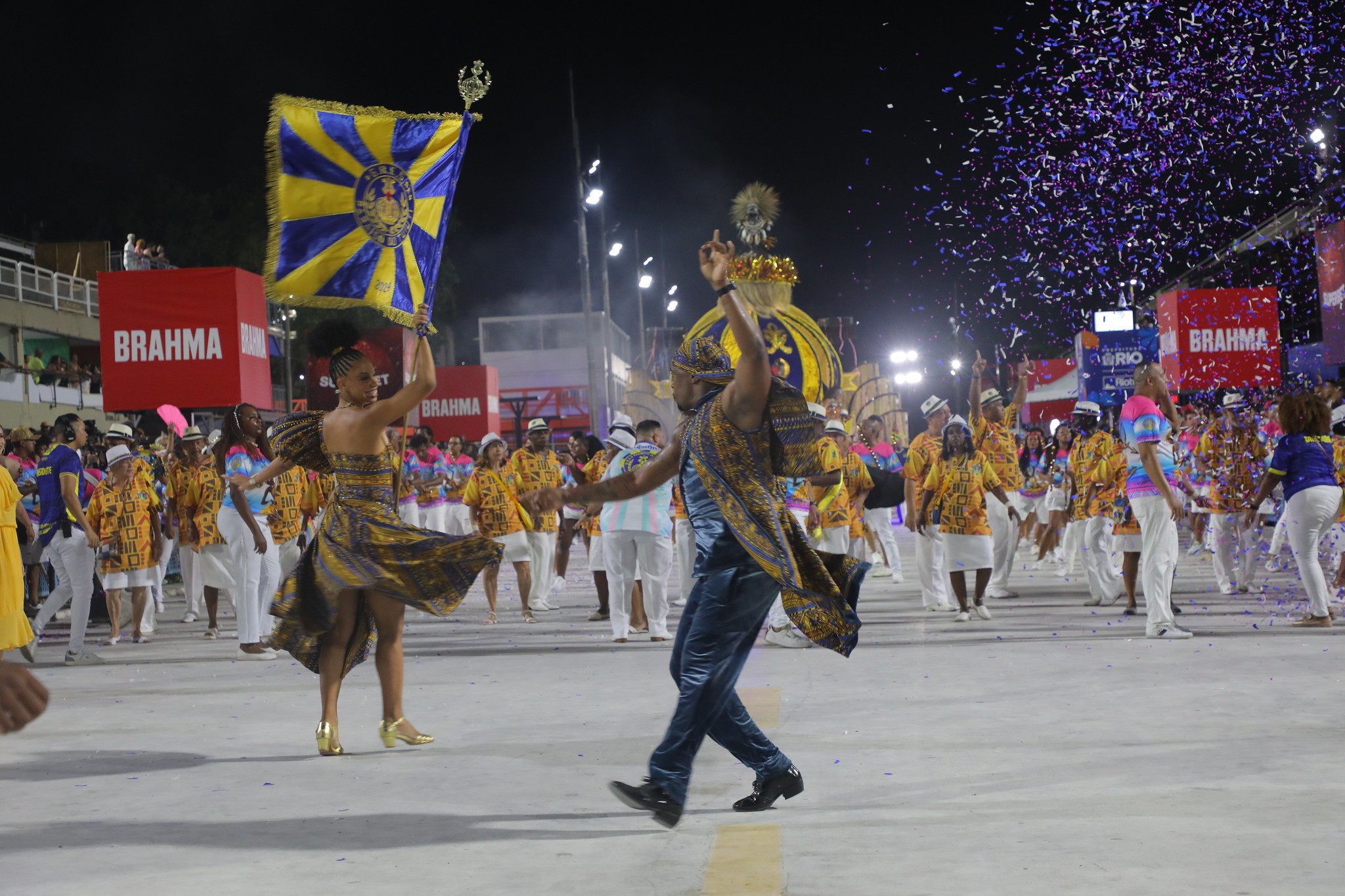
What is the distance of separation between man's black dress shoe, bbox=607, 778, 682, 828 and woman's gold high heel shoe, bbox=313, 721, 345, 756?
2.33 meters

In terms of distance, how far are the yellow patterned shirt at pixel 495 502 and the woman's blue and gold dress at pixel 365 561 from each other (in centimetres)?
753

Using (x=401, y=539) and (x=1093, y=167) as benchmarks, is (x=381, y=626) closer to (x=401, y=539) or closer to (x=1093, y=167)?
(x=401, y=539)

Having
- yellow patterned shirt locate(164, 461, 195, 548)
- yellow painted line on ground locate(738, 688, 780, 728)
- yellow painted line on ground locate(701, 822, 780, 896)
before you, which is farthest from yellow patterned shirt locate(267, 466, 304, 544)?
yellow painted line on ground locate(701, 822, 780, 896)

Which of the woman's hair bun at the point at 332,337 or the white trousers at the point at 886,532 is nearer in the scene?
the woman's hair bun at the point at 332,337

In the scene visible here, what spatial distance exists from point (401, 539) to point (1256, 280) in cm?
2762

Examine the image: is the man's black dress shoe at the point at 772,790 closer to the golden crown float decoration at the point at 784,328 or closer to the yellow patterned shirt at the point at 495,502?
the yellow patterned shirt at the point at 495,502

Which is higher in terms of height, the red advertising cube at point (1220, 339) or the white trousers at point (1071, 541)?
the red advertising cube at point (1220, 339)

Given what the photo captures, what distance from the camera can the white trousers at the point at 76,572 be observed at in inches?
432

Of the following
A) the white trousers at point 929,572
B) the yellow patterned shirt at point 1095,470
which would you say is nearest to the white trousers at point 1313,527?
the yellow patterned shirt at point 1095,470

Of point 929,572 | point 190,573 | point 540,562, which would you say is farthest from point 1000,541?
point 190,573

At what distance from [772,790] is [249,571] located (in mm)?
6710

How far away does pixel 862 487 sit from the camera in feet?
46.9

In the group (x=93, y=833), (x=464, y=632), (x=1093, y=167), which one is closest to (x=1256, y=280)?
(x=1093, y=167)

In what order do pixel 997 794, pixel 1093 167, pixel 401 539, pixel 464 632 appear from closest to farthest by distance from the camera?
pixel 997 794 → pixel 401 539 → pixel 464 632 → pixel 1093 167
